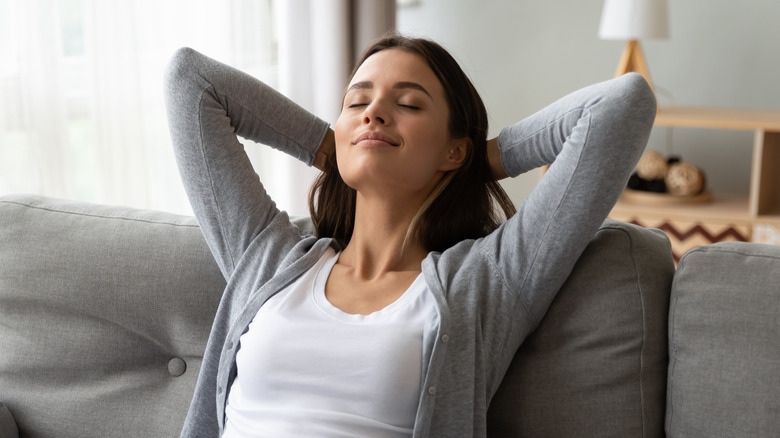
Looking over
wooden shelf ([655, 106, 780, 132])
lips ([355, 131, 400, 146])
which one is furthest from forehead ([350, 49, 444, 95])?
wooden shelf ([655, 106, 780, 132])

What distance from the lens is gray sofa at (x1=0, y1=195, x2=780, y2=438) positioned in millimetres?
1226

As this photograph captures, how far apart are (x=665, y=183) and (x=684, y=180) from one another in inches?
3.1

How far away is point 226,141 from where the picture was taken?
149 centimetres

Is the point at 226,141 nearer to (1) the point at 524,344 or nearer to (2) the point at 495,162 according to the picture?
(2) the point at 495,162

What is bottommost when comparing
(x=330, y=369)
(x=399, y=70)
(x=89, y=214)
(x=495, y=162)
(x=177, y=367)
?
(x=177, y=367)

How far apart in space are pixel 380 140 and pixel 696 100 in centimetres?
247

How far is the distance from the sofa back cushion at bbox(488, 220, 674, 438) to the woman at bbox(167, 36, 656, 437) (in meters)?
0.05

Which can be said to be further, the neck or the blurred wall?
the blurred wall

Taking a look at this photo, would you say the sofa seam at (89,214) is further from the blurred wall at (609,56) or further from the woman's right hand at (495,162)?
the blurred wall at (609,56)

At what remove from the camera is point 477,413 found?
1243 mm

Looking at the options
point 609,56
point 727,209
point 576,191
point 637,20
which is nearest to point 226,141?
point 576,191

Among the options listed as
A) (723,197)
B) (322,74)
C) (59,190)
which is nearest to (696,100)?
(723,197)

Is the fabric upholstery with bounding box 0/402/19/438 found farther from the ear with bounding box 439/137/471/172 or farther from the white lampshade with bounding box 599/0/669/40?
the white lampshade with bounding box 599/0/669/40

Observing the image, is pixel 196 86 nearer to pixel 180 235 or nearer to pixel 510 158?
pixel 180 235
